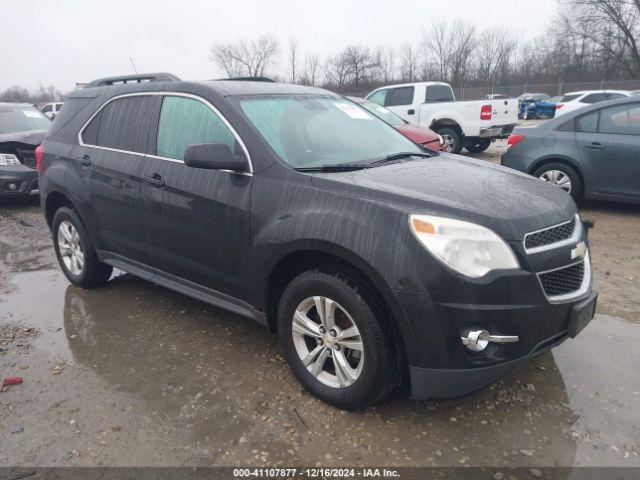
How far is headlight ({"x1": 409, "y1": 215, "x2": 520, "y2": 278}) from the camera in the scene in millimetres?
2326

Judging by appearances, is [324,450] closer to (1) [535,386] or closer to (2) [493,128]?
(1) [535,386]

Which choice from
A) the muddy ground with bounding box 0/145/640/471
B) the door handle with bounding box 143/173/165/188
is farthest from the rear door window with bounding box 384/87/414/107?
the door handle with bounding box 143/173/165/188

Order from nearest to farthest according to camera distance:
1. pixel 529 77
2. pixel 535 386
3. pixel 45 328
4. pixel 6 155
Answer: pixel 535 386
pixel 45 328
pixel 6 155
pixel 529 77

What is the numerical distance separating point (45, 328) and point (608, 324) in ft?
14.4

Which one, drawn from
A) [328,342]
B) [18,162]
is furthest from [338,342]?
[18,162]

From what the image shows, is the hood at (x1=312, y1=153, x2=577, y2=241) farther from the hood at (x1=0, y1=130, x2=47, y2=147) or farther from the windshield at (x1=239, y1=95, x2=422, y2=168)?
the hood at (x1=0, y1=130, x2=47, y2=147)

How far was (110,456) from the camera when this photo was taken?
2.50m

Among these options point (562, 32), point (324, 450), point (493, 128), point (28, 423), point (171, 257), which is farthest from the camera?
point (562, 32)

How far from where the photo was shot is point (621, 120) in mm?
6406

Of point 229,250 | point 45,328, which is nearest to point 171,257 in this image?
point 229,250

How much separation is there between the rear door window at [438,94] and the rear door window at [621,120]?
270 inches

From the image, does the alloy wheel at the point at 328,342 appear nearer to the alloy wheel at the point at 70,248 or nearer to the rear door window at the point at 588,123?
the alloy wheel at the point at 70,248

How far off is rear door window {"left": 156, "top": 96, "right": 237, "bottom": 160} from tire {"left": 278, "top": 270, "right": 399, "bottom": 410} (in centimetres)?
107

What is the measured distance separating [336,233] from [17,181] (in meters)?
7.73
